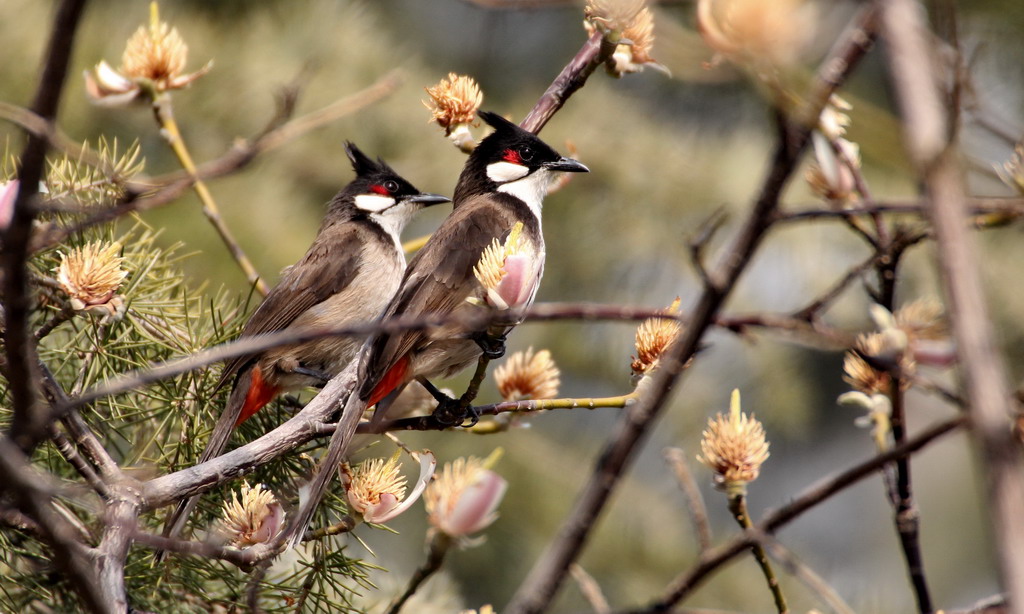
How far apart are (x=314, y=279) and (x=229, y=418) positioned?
1.24 m

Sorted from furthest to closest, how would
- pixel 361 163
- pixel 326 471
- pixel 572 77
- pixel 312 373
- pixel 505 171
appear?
pixel 361 163 < pixel 312 373 < pixel 505 171 < pixel 572 77 < pixel 326 471

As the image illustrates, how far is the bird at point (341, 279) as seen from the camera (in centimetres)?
300

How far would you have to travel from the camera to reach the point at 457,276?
2299 mm

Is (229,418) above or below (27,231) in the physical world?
above

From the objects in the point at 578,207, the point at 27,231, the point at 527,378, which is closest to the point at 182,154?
the point at 527,378

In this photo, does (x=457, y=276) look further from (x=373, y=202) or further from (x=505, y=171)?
(x=373, y=202)

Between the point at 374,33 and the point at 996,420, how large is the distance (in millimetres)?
5149

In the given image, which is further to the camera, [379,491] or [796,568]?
[379,491]

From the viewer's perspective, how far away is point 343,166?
502 centimetres

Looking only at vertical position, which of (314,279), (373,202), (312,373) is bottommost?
(312,373)

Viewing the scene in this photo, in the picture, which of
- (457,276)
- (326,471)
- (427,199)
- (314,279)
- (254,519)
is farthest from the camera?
(427,199)

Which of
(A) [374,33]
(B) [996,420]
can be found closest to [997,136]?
(B) [996,420]

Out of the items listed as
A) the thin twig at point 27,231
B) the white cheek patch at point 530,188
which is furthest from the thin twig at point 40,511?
the white cheek patch at point 530,188

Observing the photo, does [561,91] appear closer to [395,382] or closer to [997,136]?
[395,382]
